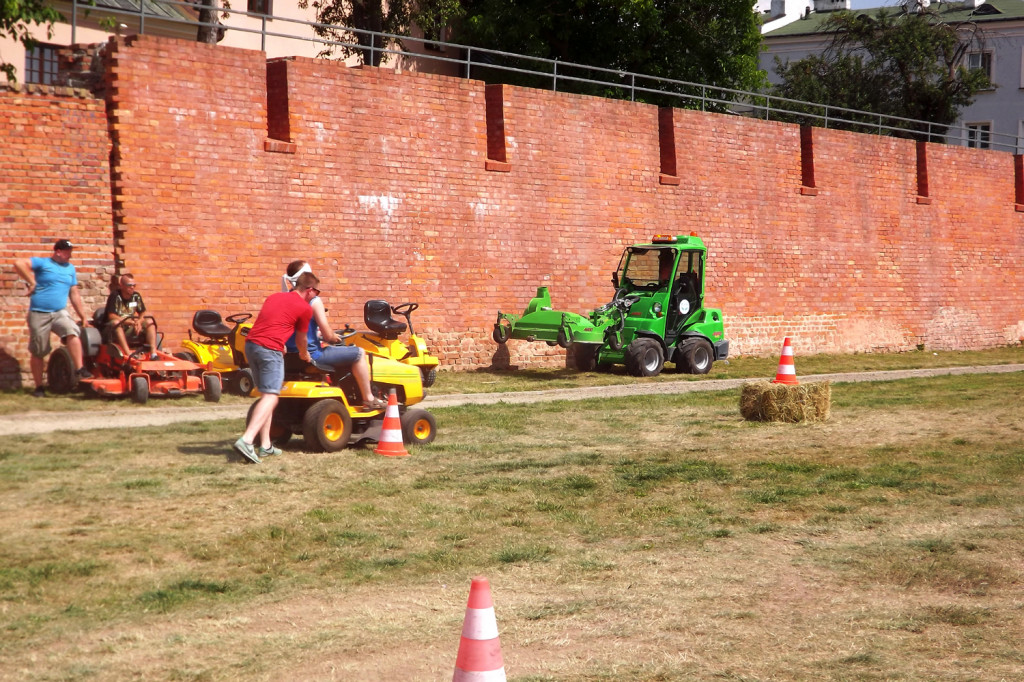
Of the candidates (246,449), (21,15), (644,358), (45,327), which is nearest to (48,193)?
(45,327)

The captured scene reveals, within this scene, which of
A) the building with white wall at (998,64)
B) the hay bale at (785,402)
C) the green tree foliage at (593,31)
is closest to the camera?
the hay bale at (785,402)

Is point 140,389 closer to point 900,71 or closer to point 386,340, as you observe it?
point 386,340

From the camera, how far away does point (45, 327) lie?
45.0ft

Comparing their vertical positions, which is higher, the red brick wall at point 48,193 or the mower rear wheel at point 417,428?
the red brick wall at point 48,193

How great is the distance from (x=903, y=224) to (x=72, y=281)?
20.7 meters

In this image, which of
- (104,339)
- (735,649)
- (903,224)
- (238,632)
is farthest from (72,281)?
(903,224)

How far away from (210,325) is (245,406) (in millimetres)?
1668

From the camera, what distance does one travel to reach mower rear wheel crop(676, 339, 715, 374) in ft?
63.2

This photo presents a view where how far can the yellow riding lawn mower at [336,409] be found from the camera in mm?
10156

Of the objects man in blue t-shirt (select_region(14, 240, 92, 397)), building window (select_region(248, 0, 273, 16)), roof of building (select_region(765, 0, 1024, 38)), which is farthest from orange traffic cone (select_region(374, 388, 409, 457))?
roof of building (select_region(765, 0, 1024, 38))

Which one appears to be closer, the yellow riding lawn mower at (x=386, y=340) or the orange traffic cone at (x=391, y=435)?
the orange traffic cone at (x=391, y=435)

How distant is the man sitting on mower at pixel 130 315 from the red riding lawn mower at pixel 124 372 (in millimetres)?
83

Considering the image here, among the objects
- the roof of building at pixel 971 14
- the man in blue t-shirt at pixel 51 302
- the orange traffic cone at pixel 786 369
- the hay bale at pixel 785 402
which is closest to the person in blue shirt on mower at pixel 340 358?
the man in blue t-shirt at pixel 51 302

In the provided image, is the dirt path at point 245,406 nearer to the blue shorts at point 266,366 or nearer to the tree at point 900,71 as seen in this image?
the blue shorts at point 266,366
